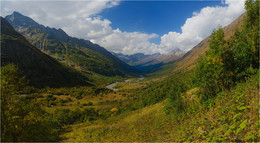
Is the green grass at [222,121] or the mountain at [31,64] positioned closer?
the green grass at [222,121]

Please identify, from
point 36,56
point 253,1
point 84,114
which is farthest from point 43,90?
point 253,1

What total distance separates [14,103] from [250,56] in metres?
31.5

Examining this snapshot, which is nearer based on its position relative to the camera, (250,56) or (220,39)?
(250,56)

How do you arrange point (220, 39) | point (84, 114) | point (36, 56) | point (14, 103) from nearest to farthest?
point (14, 103) < point (220, 39) < point (84, 114) < point (36, 56)

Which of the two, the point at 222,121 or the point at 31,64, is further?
the point at 31,64

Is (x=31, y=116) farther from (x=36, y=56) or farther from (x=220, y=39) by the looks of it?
(x=36, y=56)

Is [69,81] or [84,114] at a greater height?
[69,81]

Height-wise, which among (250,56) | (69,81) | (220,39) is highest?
(220,39)

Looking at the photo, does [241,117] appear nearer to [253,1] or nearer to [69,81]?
[253,1]

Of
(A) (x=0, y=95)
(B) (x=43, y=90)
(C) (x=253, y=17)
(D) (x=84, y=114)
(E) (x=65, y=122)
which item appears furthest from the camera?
(B) (x=43, y=90)

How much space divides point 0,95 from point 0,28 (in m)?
291

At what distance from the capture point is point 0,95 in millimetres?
12945

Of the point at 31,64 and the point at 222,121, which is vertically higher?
the point at 31,64

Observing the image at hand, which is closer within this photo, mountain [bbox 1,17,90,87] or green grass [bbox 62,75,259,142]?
green grass [bbox 62,75,259,142]
